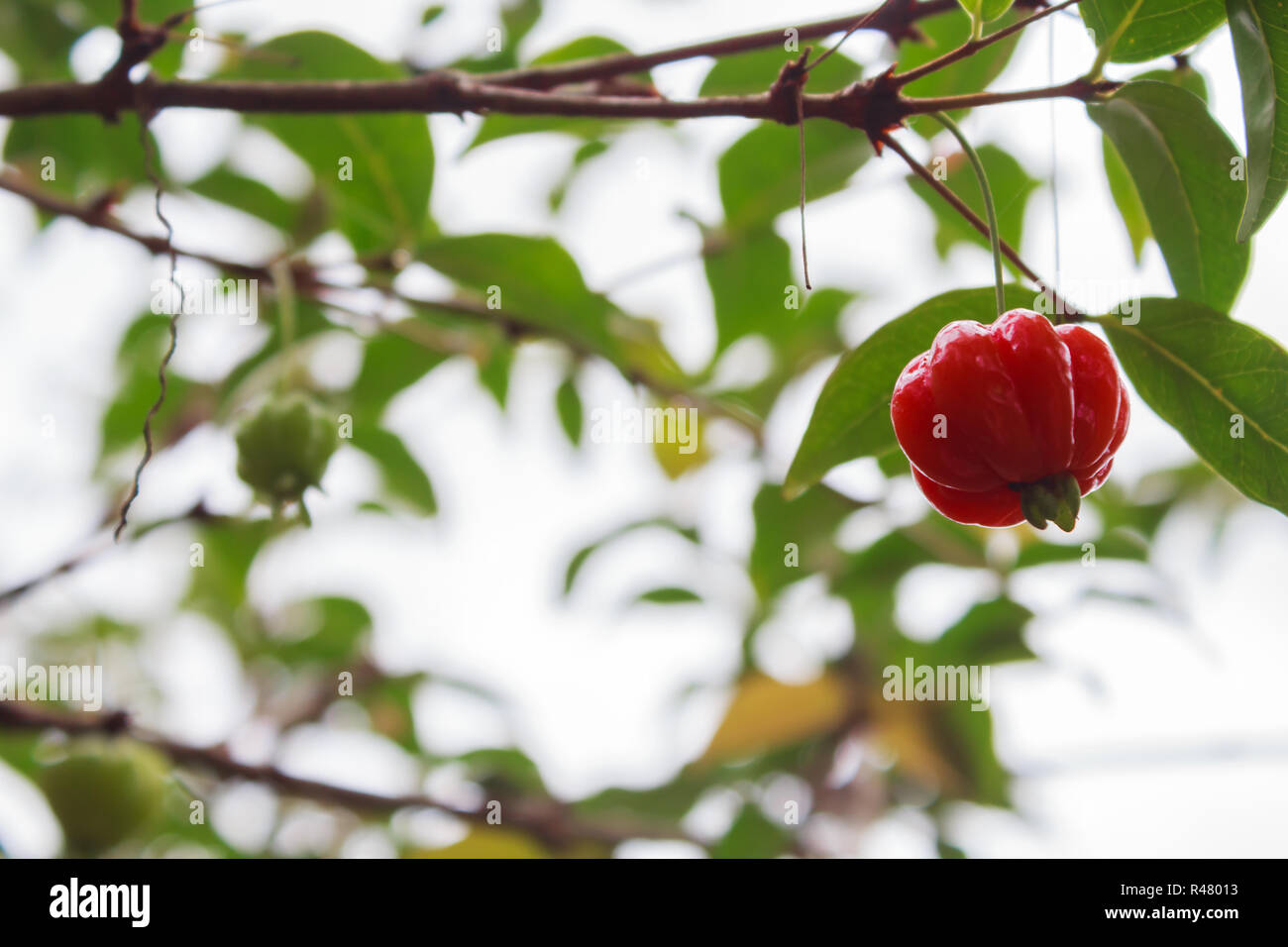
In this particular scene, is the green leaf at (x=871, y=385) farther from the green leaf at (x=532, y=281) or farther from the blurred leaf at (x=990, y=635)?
the blurred leaf at (x=990, y=635)

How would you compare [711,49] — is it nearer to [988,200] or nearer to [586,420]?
[988,200]

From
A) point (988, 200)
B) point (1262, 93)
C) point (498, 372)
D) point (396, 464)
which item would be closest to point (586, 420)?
point (498, 372)

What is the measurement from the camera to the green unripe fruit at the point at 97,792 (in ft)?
5.43

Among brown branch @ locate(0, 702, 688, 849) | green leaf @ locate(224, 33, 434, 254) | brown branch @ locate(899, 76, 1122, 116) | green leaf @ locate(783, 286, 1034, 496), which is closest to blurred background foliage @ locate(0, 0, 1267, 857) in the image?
green leaf @ locate(224, 33, 434, 254)

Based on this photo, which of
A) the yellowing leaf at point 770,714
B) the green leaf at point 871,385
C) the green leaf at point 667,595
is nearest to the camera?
the green leaf at point 871,385

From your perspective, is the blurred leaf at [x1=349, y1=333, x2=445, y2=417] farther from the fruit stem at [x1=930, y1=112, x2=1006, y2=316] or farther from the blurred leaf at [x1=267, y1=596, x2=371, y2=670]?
the fruit stem at [x1=930, y1=112, x2=1006, y2=316]

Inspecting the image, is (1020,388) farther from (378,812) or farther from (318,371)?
(318,371)

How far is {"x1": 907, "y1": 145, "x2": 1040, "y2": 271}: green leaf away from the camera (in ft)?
4.87

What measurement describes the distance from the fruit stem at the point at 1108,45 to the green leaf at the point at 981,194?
436 mm

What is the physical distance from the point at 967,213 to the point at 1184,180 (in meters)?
0.23

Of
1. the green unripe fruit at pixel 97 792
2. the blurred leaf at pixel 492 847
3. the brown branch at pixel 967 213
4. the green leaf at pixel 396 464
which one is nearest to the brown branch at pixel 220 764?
the green unripe fruit at pixel 97 792

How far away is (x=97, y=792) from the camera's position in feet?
5.45
